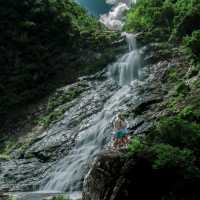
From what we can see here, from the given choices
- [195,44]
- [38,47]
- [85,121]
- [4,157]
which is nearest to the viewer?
[195,44]

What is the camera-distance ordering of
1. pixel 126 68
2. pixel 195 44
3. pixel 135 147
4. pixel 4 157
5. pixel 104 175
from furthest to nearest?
pixel 126 68
pixel 4 157
pixel 195 44
pixel 104 175
pixel 135 147

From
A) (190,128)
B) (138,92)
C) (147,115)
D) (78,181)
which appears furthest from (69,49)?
(190,128)

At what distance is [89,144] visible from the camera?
28.7m

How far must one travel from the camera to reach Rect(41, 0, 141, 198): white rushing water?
25.2 metres

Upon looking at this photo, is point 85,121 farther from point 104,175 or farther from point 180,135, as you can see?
point 180,135

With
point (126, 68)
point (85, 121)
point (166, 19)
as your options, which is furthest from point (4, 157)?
point (166, 19)

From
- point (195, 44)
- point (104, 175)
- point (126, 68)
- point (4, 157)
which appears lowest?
point (4, 157)

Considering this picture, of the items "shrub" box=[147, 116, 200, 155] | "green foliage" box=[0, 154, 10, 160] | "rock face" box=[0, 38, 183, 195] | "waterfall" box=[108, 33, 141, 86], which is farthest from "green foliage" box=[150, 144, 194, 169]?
"waterfall" box=[108, 33, 141, 86]

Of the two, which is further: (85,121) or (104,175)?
(85,121)

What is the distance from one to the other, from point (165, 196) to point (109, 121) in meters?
18.0

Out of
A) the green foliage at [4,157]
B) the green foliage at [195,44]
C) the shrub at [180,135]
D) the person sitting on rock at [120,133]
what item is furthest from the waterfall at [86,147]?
the shrub at [180,135]

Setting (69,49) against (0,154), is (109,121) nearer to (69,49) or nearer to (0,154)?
(0,154)

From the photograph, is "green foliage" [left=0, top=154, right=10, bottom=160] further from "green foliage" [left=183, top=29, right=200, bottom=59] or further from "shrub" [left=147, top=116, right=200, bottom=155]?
"shrub" [left=147, top=116, right=200, bottom=155]

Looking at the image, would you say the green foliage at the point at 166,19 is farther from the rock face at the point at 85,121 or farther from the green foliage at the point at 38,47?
the rock face at the point at 85,121
